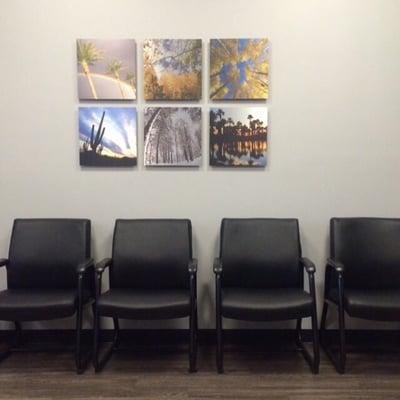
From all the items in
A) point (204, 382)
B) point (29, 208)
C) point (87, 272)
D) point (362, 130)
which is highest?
point (362, 130)

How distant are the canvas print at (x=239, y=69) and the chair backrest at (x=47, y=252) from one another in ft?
4.15

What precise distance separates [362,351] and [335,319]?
0.26 meters

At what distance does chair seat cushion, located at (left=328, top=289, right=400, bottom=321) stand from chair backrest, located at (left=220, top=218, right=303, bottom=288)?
1.21ft

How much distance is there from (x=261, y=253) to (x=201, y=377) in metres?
0.83

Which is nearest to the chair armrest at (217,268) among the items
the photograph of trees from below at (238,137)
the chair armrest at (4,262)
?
the photograph of trees from below at (238,137)

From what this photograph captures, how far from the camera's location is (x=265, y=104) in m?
2.73

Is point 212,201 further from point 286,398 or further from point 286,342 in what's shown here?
point 286,398

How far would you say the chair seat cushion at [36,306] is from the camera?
2.25 m

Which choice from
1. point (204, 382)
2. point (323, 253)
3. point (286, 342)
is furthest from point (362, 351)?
point (204, 382)

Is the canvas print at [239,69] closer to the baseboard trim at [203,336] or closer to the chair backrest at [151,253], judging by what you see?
the chair backrest at [151,253]

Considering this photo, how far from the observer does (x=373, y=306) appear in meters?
2.26

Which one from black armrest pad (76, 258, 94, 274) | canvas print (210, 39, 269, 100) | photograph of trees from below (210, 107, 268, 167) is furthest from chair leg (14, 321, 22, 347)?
canvas print (210, 39, 269, 100)

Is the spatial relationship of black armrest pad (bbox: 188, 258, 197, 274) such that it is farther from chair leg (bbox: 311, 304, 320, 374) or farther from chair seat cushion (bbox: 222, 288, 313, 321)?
chair leg (bbox: 311, 304, 320, 374)

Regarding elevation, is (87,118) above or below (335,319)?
above
